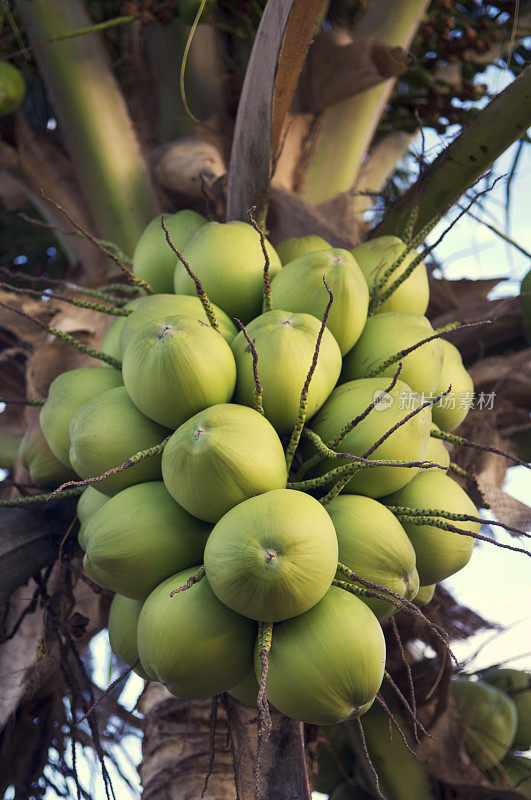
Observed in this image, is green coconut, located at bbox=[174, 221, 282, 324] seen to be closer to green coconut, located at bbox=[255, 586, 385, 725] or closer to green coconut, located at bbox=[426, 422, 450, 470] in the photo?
green coconut, located at bbox=[426, 422, 450, 470]

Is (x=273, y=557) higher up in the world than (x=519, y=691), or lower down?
higher up

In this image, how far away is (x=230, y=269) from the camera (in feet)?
4.31

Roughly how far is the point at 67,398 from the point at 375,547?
0.63m

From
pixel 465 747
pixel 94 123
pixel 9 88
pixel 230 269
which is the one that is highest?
pixel 9 88

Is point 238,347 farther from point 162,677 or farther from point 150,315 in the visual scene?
point 162,677

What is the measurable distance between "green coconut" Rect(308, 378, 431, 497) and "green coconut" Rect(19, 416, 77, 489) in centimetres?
61

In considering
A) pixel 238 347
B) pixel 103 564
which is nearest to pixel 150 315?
pixel 238 347

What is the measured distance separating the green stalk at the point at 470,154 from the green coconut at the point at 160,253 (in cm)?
48

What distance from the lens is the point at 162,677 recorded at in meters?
1.01

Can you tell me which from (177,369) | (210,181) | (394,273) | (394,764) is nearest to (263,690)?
(177,369)

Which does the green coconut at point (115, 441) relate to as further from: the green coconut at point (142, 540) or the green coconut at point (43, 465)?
the green coconut at point (43, 465)

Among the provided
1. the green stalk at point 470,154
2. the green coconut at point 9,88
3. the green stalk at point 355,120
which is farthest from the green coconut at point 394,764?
the green coconut at point 9,88

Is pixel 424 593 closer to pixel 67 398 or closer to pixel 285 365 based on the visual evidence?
pixel 285 365

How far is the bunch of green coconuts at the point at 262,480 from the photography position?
36.7 inches
